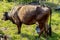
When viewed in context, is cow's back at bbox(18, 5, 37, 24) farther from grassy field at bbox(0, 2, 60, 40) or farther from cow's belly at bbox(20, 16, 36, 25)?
grassy field at bbox(0, 2, 60, 40)

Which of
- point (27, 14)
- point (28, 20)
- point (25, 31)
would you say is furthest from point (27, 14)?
point (25, 31)

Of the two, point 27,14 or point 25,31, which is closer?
point 27,14

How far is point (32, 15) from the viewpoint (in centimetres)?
848

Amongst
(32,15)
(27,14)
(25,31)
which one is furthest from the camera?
(25,31)

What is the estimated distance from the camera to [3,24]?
10594 millimetres

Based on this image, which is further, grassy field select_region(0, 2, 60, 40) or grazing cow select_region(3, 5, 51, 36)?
grassy field select_region(0, 2, 60, 40)

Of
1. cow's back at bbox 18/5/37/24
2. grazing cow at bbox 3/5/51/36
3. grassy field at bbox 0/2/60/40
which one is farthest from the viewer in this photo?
grassy field at bbox 0/2/60/40

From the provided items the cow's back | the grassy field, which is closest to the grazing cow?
the cow's back

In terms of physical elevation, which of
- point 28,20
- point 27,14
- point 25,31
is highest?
point 27,14

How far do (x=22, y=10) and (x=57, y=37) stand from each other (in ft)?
6.80

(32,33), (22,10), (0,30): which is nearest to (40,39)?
(32,33)

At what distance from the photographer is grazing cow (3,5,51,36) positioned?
824cm

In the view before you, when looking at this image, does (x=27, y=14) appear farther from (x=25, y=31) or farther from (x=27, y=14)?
(x=25, y=31)

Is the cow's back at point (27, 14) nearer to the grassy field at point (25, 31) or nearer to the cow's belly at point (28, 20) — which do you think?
the cow's belly at point (28, 20)
